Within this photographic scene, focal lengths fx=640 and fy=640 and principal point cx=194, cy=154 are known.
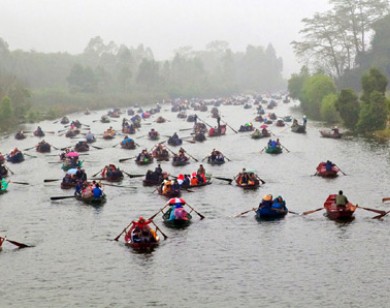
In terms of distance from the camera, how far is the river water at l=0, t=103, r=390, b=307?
1283 inches

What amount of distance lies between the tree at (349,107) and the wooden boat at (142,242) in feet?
205

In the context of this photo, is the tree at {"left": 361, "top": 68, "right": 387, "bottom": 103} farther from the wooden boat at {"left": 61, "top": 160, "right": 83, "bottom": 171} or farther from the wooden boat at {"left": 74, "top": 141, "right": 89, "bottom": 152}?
the wooden boat at {"left": 61, "top": 160, "right": 83, "bottom": 171}

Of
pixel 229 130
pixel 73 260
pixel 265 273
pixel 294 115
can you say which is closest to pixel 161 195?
pixel 73 260

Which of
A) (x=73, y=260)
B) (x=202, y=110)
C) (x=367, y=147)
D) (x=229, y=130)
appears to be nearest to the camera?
(x=73, y=260)

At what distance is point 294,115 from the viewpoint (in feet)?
430

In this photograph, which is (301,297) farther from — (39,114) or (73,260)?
(39,114)

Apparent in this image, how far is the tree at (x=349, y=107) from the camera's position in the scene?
95.8m

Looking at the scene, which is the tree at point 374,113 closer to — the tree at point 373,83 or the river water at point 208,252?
the tree at point 373,83

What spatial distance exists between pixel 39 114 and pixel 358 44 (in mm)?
70469

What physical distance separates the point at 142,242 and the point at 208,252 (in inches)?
163

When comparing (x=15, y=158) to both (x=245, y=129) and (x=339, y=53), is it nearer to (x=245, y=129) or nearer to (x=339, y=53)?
(x=245, y=129)

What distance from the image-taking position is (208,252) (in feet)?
128

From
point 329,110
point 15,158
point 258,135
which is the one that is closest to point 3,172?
point 15,158

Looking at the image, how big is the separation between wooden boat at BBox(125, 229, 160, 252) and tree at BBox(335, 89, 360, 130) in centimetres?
6233
